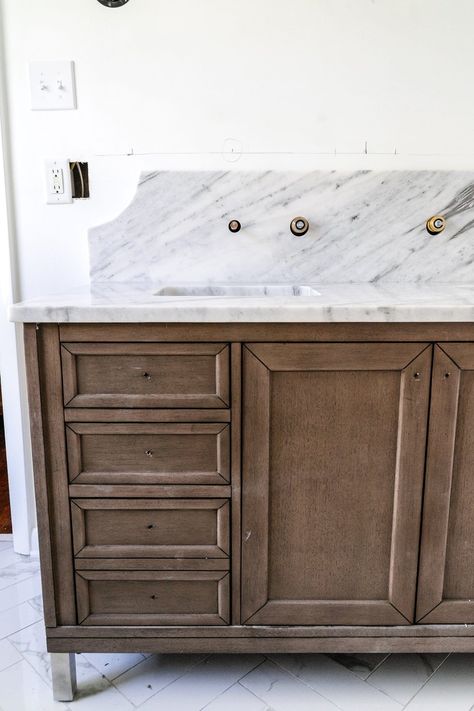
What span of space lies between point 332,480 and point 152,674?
656mm

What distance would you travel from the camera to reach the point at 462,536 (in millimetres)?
Answer: 1115

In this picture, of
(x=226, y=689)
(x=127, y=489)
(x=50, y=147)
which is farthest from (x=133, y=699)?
(x=50, y=147)

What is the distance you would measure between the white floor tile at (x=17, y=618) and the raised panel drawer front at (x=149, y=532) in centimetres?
50

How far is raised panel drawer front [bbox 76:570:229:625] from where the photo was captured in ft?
3.71

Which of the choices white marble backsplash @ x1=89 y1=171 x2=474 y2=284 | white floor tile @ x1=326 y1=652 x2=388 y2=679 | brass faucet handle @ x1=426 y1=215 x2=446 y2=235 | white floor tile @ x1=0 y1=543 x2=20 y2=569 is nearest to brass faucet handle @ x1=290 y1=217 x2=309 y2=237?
white marble backsplash @ x1=89 y1=171 x2=474 y2=284

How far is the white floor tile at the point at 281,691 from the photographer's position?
114 cm

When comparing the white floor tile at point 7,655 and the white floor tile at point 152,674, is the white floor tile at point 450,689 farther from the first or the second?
the white floor tile at point 7,655

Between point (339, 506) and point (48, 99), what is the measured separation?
137cm

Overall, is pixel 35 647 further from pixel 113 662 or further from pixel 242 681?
pixel 242 681

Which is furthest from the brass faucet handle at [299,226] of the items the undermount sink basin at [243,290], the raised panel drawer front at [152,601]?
the raised panel drawer front at [152,601]

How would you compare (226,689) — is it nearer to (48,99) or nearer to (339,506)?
(339,506)

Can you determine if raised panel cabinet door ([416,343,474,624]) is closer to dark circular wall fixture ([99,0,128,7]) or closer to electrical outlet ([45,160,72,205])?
electrical outlet ([45,160,72,205])

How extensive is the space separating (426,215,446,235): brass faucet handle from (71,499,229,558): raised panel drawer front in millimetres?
1006

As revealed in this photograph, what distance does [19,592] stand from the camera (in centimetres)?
155
